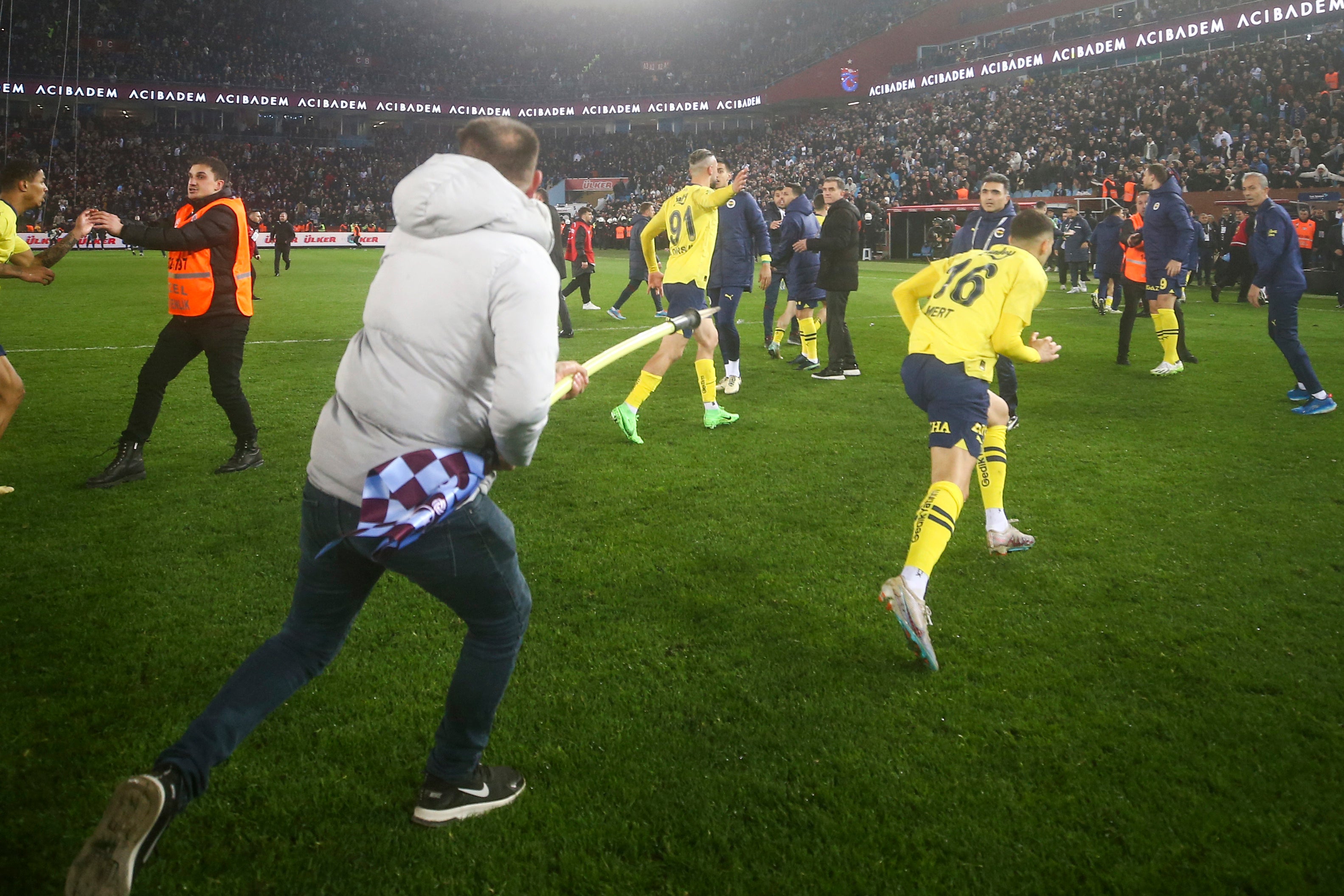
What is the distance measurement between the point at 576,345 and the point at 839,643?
10003 millimetres

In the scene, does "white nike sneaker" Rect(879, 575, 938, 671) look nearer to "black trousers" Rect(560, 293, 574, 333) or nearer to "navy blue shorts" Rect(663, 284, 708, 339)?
"navy blue shorts" Rect(663, 284, 708, 339)

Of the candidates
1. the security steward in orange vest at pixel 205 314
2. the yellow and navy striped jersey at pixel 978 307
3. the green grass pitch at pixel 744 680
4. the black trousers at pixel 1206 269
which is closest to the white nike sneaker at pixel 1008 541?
the green grass pitch at pixel 744 680

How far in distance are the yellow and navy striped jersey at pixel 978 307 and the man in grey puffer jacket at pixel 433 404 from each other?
249 centimetres

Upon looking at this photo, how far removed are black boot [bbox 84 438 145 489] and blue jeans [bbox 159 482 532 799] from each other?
4472mm

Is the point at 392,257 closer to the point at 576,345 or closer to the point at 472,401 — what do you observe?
the point at 472,401

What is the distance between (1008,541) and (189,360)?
5497 millimetres

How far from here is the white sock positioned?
3.73 metres

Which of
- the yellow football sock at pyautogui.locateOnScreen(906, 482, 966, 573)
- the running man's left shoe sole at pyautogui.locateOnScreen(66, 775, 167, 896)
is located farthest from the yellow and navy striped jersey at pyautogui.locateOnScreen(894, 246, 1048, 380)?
the running man's left shoe sole at pyautogui.locateOnScreen(66, 775, 167, 896)

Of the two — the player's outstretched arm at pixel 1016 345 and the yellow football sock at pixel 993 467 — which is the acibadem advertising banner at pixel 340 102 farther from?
the player's outstretched arm at pixel 1016 345

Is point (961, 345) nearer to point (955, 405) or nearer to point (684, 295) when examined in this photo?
point (955, 405)

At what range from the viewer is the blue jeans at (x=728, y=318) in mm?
8836

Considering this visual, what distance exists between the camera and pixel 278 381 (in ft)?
32.6

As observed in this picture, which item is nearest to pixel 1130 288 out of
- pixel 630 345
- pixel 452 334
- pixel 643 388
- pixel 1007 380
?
pixel 1007 380

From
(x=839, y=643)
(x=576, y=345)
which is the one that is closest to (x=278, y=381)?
(x=576, y=345)
